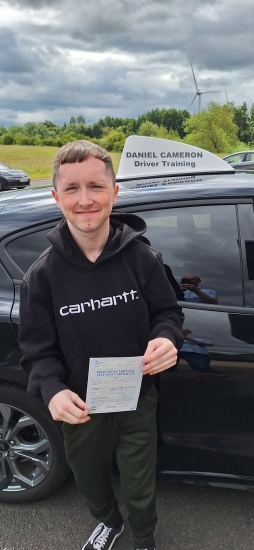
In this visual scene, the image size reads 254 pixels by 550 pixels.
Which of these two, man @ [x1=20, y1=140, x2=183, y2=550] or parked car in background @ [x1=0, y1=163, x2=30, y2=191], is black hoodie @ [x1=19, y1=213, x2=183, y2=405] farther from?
parked car in background @ [x1=0, y1=163, x2=30, y2=191]

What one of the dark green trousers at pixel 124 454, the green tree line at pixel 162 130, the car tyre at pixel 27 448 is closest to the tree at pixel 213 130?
the green tree line at pixel 162 130

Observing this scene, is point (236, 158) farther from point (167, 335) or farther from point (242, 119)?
point (242, 119)

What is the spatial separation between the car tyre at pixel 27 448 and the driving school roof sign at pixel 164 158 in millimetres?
1213

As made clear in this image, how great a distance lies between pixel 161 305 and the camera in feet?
4.93

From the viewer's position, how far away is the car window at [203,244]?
1.85 meters

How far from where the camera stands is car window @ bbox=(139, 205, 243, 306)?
1847 millimetres

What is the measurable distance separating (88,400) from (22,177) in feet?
56.8

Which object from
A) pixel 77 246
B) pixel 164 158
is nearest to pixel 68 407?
pixel 77 246

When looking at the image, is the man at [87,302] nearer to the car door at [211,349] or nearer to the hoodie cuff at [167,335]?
the hoodie cuff at [167,335]

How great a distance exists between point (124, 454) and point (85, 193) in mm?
921

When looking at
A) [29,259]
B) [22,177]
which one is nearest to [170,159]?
[29,259]

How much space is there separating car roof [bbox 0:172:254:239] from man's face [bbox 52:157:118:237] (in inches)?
22.0

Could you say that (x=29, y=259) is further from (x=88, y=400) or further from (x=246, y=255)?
(x=246, y=255)

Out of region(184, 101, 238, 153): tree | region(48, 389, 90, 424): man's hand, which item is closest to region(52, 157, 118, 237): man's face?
region(48, 389, 90, 424): man's hand
